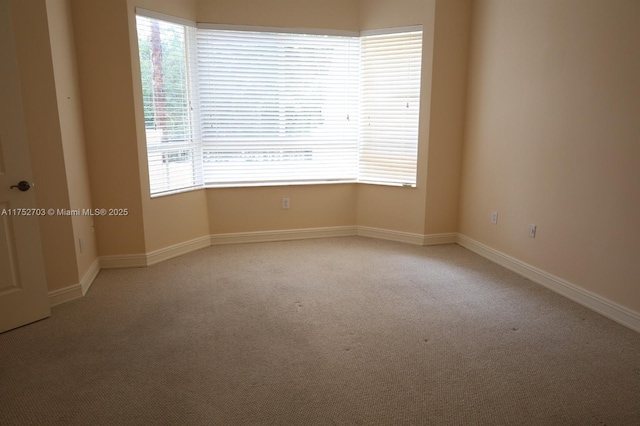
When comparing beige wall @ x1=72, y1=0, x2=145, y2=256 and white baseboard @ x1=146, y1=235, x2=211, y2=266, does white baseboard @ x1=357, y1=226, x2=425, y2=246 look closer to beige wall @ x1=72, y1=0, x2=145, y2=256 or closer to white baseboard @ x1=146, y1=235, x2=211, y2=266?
white baseboard @ x1=146, y1=235, x2=211, y2=266

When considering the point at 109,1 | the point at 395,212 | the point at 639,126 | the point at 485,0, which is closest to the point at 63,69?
the point at 109,1

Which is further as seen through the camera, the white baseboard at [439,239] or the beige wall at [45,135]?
the white baseboard at [439,239]

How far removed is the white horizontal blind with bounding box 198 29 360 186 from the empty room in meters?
0.02

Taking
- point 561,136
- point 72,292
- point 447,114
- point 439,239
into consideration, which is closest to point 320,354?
point 72,292

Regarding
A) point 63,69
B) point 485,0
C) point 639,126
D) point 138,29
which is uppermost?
point 485,0

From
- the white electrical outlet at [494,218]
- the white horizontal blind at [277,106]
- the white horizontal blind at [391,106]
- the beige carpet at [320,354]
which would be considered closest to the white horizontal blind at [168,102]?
the white horizontal blind at [277,106]

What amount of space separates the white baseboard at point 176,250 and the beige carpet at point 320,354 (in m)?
0.26

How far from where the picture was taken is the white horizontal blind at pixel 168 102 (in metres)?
3.86

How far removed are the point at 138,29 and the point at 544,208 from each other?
3.79 metres

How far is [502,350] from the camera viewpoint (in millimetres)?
2561

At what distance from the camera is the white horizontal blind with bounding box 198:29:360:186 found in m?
4.40

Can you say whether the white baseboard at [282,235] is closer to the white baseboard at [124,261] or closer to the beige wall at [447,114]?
the white baseboard at [124,261]

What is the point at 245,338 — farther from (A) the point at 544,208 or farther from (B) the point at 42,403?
(A) the point at 544,208

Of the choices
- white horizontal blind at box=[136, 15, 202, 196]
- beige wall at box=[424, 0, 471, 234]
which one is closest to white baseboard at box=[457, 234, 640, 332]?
beige wall at box=[424, 0, 471, 234]
